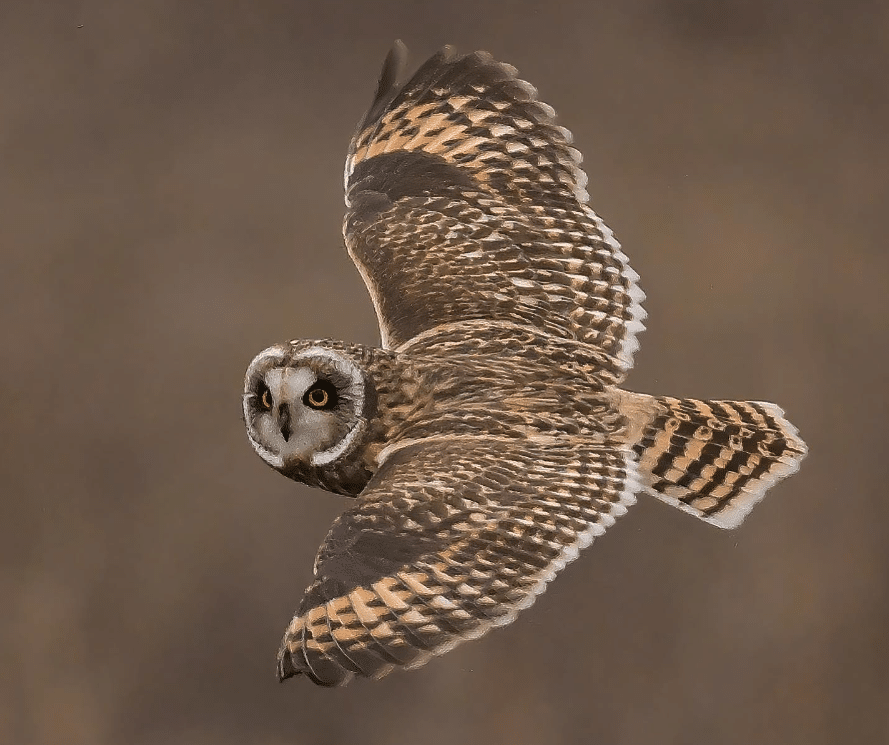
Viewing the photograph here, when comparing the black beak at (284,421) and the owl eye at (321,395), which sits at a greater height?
the owl eye at (321,395)

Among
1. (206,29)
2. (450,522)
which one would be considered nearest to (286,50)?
(206,29)

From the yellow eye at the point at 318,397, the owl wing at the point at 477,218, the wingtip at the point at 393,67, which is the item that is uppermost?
the wingtip at the point at 393,67

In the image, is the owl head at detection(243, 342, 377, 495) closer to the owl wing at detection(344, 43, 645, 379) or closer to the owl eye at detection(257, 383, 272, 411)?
the owl eye at detection(257, 383, 272, 411)

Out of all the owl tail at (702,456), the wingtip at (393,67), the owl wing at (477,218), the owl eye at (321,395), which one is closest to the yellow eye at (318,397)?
the owl eye at (321,395)

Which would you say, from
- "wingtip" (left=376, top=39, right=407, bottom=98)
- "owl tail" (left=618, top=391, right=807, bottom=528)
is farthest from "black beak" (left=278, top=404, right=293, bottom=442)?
"wingtip" (left=376, top=39, right=407, bottom=98)

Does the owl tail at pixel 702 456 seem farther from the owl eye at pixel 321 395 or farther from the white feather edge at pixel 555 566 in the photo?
the owl eye at pixel 321 395

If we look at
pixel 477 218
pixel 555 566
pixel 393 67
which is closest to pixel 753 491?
pixel 555 566

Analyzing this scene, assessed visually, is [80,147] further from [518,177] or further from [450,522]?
[450,522]
